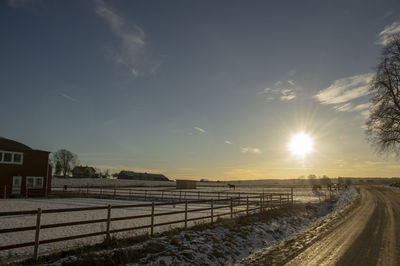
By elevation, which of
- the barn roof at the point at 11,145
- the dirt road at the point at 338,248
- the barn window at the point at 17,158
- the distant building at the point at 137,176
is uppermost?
the barn roof at the point at 11,145

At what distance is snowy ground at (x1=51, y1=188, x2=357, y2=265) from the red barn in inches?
1325

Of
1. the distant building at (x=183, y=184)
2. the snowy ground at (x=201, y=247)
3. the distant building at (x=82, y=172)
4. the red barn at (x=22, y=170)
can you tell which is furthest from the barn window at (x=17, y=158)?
the distant building at (x=82, y=172)

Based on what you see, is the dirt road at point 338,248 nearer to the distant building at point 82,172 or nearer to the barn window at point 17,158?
the barn window at point 17,158

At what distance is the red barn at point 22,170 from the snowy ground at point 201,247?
33645 mm

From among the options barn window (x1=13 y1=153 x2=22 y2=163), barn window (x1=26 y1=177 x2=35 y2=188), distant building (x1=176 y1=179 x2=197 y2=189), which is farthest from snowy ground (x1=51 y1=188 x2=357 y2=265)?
distant building (x1=176 y1=179 x2=197 y2=189)

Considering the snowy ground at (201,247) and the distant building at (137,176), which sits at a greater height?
the snowy ground at (201,247)

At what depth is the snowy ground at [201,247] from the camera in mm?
7531

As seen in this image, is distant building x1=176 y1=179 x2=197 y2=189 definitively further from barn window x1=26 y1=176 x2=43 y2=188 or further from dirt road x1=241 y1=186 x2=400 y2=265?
dirt road x1=241 y1=186 x2=400 y2=265

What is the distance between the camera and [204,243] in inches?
378

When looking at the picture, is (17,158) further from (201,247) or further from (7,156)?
(201,247)

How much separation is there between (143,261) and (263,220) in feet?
31.7

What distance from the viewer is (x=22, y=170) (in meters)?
35.9

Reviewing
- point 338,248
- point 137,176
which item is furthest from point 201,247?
point 137,176

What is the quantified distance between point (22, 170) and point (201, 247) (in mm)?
36309
